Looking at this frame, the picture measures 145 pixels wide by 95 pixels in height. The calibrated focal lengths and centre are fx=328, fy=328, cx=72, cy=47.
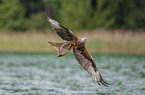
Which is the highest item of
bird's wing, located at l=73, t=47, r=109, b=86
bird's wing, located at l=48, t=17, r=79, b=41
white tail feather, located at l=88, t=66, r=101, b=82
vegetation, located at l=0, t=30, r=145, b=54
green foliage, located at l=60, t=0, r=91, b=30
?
green foliage, located at l=60, t=0, r=91, b=30

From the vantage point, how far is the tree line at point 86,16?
35844mm

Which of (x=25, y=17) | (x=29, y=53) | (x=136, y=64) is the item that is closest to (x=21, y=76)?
(x=136, y=64)

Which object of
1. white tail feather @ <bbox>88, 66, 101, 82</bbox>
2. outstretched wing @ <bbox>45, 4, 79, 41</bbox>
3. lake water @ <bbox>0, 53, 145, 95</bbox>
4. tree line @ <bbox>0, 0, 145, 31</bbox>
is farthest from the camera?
tree line @ <bbox>0, 0, 145, 31</bbox>

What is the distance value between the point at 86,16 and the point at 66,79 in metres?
22.3

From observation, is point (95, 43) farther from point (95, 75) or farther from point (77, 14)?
point (95, 75)

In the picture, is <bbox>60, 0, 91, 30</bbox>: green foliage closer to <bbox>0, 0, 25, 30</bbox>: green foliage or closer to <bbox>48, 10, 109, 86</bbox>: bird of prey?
<bbox>0, 0, 25, 30</bbox>: green foliage

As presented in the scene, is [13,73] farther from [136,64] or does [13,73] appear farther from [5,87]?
[136,64]

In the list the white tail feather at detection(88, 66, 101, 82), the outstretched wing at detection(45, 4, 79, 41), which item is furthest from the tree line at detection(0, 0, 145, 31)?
the outstretched wing at detection(45, 4, 79, 41)

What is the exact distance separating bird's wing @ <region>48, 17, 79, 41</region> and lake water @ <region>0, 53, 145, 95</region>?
3062 millimetres

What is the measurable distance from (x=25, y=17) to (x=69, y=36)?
3349 cm

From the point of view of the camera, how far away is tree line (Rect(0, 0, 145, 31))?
118 ft

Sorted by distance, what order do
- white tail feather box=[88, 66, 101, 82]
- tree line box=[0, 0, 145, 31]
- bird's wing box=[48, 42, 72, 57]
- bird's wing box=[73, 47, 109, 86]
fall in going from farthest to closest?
1. tree line box=[0, 0, 145, 31]
2. bird's wing box=[73, 47, 109, 86]
3. white tail feather box=[88, 66, 101, 82]
4. bird's wing box=[48, 42, 72, 57]

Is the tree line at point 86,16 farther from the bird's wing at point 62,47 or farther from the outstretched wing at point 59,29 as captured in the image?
the bird's wing at point 62,47

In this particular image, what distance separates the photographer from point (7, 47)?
2716 cm
